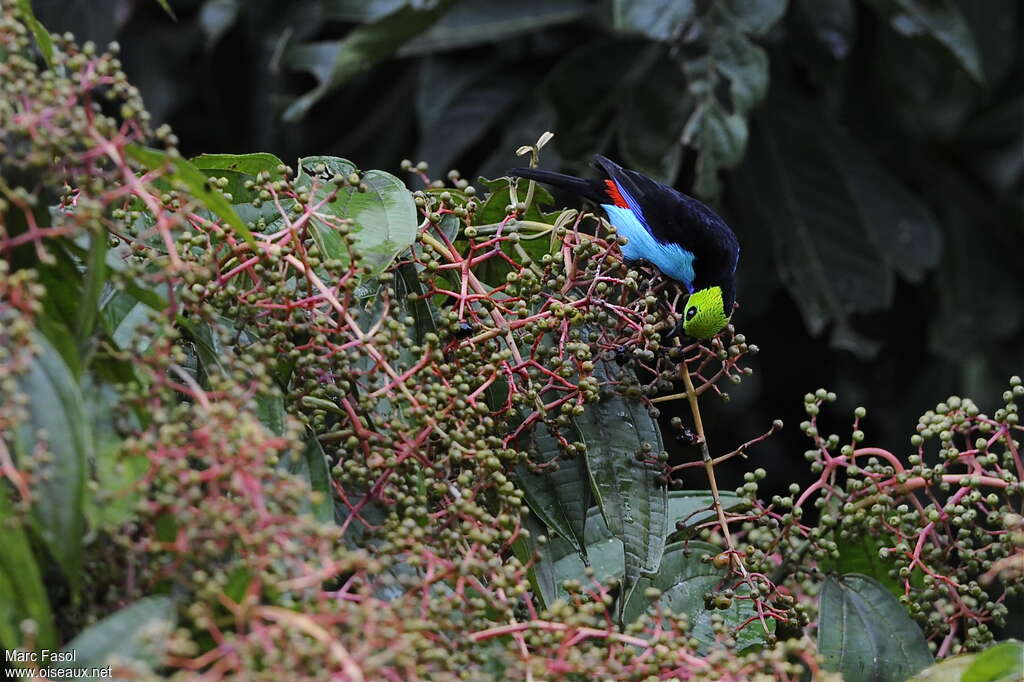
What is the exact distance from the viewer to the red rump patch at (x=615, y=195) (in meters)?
3.07

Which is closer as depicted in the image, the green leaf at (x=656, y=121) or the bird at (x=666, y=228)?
the bird at (x=666, y=228)

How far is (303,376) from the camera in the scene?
1394 mm

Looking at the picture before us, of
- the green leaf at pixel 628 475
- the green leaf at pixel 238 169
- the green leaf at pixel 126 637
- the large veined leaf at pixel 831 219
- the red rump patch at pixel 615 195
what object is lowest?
the large veined leaf at pixel 831 219

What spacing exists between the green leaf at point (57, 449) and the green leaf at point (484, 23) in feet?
11.6

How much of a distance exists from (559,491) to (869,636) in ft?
1.65

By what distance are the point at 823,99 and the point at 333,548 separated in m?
4.17

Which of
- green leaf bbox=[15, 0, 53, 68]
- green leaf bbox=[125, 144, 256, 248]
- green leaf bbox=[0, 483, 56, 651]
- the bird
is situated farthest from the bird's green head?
green leaf bbox=[0, 483, 56, 651]

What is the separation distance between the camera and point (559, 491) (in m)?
1.59

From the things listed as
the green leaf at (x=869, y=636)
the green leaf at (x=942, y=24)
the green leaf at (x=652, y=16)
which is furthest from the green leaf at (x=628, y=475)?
the green leaf at (x=942, y=24)

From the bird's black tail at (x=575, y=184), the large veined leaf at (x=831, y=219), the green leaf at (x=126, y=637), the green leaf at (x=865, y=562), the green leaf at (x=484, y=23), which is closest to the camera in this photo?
the green leaf at (x=126, y=637)

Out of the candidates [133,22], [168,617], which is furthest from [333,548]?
[133,22]

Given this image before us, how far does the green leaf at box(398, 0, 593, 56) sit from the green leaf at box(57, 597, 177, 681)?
12.0ft

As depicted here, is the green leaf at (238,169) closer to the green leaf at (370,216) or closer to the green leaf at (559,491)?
the green leaf at (370,216)

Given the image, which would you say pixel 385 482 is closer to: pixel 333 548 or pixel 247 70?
pixel 333 548
